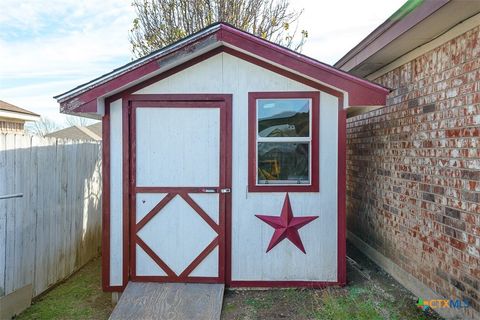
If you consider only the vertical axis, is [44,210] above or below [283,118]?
A: below

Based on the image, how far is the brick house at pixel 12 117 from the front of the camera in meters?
10.4

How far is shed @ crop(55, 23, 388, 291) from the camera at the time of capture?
501 centimetres

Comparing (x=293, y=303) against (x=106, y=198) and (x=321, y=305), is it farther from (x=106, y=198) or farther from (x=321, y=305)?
(x=106, y=198)

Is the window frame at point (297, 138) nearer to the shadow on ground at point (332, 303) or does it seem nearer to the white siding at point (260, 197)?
the white siding at point (260, 197)

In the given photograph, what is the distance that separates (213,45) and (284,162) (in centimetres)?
161

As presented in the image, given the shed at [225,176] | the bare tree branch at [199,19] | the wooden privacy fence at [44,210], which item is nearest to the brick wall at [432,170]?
the shed at [225,176]

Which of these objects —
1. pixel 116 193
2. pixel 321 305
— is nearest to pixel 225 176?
pixel 116 193

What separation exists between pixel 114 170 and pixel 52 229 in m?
1.21

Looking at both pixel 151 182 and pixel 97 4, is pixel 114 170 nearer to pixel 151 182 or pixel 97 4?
pixel 151 182

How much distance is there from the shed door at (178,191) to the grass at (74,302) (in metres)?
0.55

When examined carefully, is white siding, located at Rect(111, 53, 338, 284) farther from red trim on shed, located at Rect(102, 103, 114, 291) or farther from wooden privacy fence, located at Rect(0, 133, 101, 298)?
wooden privacy fence, located at Rect(0, 133, 101, 298)

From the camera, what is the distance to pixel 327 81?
4758 millimetres

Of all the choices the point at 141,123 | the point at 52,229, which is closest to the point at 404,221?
the point at 141,123

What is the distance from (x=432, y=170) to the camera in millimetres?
4445
